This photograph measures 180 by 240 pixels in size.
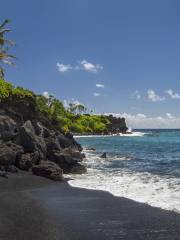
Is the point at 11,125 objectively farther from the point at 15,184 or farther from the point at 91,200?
the point at 91,200

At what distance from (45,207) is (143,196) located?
6746 millimetres

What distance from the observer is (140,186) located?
88.9ft

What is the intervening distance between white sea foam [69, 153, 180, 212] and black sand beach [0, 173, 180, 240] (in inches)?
49.7

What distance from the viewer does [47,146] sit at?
137ft

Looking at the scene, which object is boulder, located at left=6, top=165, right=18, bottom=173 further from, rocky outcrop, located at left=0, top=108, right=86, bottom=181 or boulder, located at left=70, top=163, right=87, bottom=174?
boulder, located at left=70, top=163, right=87, bottom=174

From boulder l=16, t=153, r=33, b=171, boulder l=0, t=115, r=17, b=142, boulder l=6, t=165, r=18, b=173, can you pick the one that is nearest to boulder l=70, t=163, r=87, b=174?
boulder l=16, t=153, r=33, b=171

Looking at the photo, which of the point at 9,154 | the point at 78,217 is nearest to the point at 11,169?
the point at 9,154

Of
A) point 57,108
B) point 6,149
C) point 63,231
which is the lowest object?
point 63,231

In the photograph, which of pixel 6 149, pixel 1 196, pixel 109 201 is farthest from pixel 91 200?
pixel 6 149

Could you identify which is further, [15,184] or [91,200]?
[15,184]

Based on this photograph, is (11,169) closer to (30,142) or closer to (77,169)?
(30,142)

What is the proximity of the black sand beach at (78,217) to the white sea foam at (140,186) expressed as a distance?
1263 mm

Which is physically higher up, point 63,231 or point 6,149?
point 6,149

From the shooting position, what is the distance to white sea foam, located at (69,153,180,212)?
69.9ft
